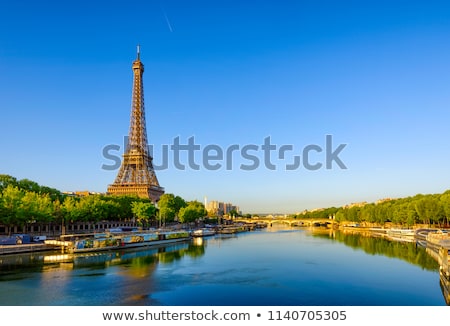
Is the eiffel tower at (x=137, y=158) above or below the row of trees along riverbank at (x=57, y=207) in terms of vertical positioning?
above

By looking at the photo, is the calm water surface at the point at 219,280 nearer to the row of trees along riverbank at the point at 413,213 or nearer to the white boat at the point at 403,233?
the white boat at the point at 403,233

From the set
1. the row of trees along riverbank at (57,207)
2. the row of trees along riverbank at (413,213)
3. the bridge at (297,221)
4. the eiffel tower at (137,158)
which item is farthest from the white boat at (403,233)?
the bridge at (297,221)

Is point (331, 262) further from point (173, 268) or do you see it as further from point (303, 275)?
point (173, 268)

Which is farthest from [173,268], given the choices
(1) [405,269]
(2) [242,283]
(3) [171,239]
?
(3) [171,239]

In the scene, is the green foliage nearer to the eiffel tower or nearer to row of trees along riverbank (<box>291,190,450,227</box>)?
the eiffel tower

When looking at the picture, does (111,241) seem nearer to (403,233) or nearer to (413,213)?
(403,233)

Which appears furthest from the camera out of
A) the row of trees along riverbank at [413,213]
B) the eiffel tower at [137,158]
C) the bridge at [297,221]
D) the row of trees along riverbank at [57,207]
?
the bridge at [297,221]

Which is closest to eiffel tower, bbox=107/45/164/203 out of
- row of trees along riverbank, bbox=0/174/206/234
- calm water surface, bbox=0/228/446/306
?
row of trees along riverbank, bbox=0/174/206/234

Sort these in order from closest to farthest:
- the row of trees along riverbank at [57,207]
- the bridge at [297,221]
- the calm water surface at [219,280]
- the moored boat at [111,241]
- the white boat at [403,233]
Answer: the calm water surface at [219,280], the moored boat at [111,241], the row of trees along riverbank at [57,207], the white boat at [403,233], the bridge at [297,221]
